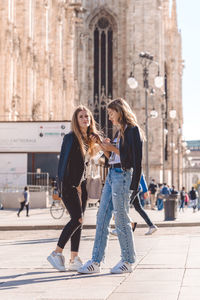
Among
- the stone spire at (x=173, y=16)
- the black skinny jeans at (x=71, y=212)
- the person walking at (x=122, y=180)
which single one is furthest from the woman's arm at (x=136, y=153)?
the stone spire at (x=173, y=16)

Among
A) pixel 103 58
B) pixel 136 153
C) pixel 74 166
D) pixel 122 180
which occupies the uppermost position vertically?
pixel 103 58

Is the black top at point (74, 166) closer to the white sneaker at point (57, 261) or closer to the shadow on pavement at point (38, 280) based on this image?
the white sneaker at point (57, 261)

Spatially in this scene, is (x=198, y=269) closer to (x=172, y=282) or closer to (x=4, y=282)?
(x=172, y=282)

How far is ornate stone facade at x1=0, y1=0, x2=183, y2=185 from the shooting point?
3369cm

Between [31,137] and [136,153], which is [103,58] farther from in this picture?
[136,153]

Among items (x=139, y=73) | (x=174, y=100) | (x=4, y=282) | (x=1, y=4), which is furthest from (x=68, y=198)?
(x=174, y=100)

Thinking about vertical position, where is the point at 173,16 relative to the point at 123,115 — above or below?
above

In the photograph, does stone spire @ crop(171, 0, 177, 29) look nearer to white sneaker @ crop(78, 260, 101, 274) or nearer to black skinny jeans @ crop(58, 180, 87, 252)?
black skinny jeans @ crop(58, 180, 87, 252)

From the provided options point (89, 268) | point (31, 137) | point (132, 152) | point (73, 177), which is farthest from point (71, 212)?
point (31, 137)

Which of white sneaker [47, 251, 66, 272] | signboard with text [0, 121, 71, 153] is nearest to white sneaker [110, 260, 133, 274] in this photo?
white sneaker [47, 251, 66, 272]

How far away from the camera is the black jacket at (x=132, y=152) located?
19.7ft

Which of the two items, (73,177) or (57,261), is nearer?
(57,261)

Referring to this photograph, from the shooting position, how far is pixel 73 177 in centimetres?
639

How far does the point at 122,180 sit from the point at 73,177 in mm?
569
